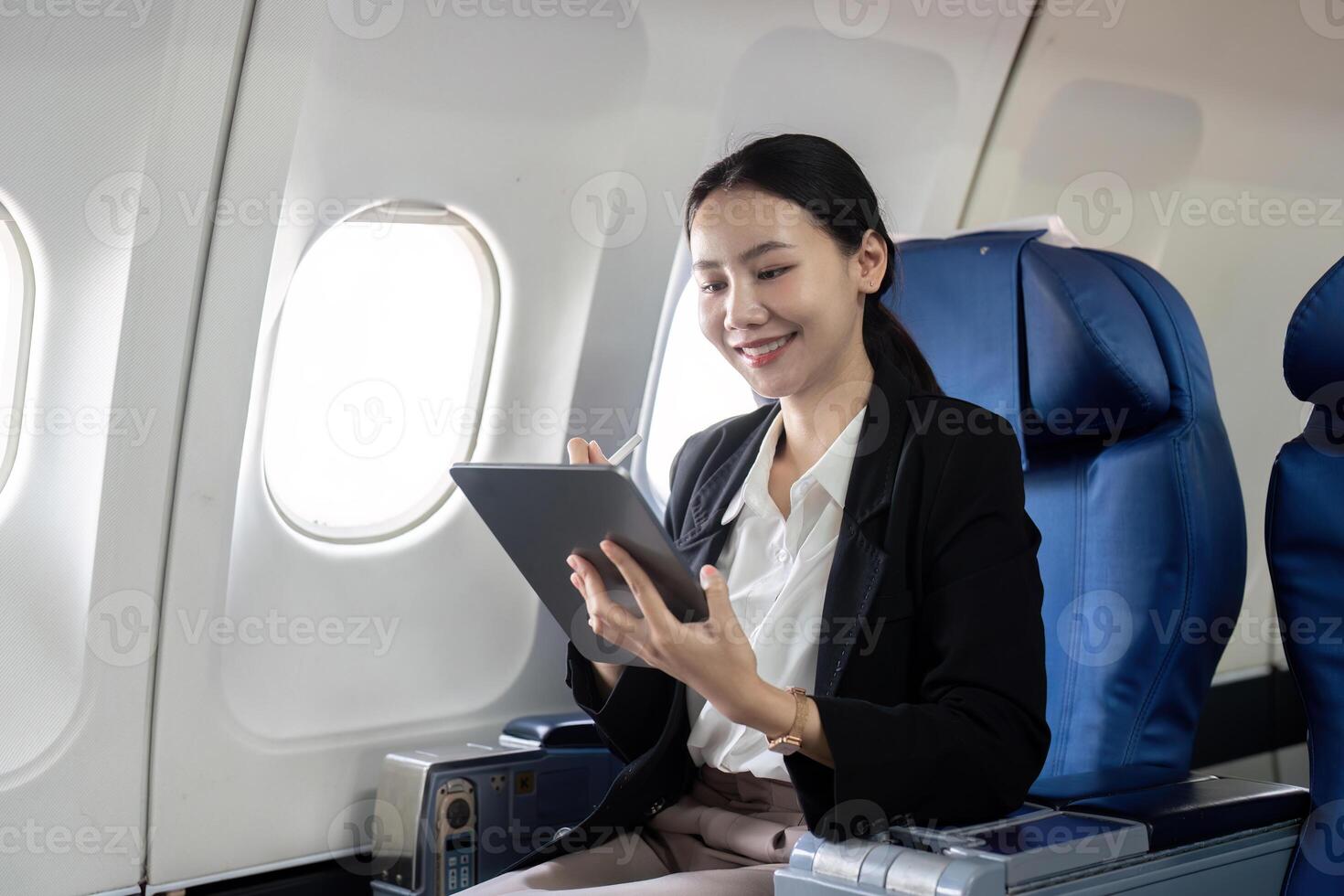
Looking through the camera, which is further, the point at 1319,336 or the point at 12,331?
the point at 12,331

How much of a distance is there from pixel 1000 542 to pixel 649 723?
616 millimetres

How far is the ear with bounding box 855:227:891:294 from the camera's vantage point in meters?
1.98

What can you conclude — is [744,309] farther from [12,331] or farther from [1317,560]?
[12,331]

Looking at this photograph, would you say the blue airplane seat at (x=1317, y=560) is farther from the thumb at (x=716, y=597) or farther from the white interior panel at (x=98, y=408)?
the white interior panel at (x=98, y=408)

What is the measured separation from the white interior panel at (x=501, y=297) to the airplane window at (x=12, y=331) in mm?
293

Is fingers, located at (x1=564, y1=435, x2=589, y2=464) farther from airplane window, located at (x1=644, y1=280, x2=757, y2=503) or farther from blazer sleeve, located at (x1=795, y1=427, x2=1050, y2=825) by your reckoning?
airplane window, located at (x1=644, y1=280, x2=757, y2=503)

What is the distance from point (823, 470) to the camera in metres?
1.94

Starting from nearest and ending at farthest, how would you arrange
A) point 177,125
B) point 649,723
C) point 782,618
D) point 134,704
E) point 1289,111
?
point 782,618, point 649,723, point 177,125, point 134,704, point 1289,111

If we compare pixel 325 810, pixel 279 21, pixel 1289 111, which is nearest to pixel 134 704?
pixel 325 810

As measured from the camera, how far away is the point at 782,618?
191 cm

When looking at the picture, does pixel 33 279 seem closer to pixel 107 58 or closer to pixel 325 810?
pixel 107 58

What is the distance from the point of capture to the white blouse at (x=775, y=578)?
1.90 meters

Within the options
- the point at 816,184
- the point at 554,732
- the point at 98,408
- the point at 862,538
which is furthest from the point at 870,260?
the point at 98,408

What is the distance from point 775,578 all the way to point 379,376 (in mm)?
1214
